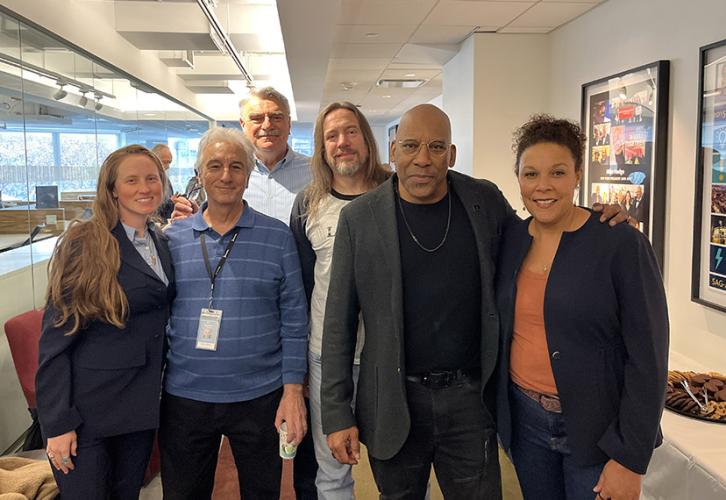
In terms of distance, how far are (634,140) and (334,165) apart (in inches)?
96.9

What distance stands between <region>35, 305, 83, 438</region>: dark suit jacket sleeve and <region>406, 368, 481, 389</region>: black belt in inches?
40.8

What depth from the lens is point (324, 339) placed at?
172cm

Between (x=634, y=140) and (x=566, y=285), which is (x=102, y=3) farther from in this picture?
(x=566, y=285)

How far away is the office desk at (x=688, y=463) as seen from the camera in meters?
2.06

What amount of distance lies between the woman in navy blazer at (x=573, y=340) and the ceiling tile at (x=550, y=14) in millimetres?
3004

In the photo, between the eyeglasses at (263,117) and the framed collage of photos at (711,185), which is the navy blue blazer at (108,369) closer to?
the eyeglasses at (263,117)

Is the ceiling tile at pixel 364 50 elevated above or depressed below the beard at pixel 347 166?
above

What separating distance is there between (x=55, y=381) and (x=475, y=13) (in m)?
3.89

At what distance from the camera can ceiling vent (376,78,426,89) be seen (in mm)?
8134

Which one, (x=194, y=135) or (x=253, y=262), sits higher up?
(x=194, y=135)

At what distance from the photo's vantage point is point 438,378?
65.2 inches

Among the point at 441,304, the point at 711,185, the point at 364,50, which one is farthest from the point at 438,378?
the point at 364,50

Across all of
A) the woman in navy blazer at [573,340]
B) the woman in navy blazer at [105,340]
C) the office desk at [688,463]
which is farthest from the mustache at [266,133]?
the office desk at [688,463]

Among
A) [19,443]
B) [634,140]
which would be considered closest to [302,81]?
[634,140]
